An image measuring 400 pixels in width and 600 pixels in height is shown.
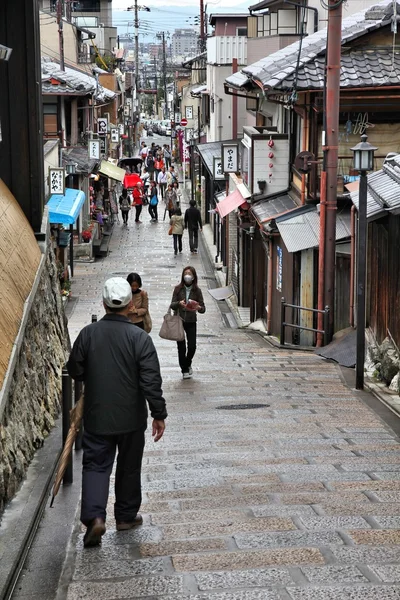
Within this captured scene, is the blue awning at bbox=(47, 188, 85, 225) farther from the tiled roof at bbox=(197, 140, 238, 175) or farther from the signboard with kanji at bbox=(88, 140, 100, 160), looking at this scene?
the signboard with kanji at bbox=(88, 140, 100, 160)

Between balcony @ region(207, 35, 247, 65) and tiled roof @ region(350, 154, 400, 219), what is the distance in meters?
28.8

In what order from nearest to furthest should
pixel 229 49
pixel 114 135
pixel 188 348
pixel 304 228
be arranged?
pixel 188 348, pixel 304 228, pixel 229 49, pixel 114 135

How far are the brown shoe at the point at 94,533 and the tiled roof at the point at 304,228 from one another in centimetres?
1295

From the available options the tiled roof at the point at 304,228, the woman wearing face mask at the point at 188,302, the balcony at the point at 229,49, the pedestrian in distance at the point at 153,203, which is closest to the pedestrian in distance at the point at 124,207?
the pedestrian in distance at the point at 153,203

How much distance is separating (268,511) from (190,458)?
199 cm

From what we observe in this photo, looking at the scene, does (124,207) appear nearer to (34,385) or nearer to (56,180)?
(56,180)

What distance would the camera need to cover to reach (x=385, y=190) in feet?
41.2

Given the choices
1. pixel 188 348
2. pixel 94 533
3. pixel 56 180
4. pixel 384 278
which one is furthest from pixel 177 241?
pixel 94 533

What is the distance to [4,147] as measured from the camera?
11.4 meters

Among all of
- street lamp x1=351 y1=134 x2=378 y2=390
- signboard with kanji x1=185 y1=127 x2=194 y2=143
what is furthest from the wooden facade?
signboard with kanji x1=185 y1=127 x2=194 y2=143

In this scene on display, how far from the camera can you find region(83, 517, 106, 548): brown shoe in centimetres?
577

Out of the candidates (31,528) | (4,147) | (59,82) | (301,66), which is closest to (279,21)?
(59,82)

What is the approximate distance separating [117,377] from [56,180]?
23.0 metres

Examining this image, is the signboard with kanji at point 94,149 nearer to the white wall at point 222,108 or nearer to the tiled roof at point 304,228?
the white wall at point 222,108
